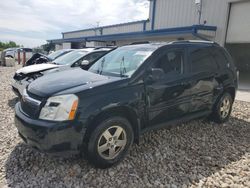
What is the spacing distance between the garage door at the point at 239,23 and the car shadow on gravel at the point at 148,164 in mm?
8539

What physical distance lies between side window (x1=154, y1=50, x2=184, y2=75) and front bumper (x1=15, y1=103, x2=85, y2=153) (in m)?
1.66

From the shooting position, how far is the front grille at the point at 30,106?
2.78m

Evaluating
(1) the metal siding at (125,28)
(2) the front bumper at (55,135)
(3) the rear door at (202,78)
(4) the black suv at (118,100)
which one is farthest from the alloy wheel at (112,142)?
(1) the metal siding at (125,28)

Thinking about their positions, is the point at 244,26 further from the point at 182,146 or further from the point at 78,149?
the point at 78,149

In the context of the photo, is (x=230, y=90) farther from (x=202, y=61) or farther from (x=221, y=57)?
(x=202, y=61)

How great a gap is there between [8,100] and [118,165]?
481cm

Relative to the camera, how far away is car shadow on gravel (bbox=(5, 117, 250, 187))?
2.80 m

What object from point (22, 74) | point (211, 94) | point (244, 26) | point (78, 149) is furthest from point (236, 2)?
point (78, 149)

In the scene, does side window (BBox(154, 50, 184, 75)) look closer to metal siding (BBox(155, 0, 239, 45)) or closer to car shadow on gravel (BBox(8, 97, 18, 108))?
car shadow on gravel (BBox(8, 97, 18, 108))

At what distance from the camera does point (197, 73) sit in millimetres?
4004

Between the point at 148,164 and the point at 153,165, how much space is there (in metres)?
0.08

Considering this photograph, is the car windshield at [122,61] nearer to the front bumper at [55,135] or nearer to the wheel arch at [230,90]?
the front bumper at [55,135]

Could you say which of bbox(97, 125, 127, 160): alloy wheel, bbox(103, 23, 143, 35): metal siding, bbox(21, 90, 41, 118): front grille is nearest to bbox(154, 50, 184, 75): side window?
bbox(97, 125, 127, 160): alloy wheel

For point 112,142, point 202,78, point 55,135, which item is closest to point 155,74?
point 112,142
